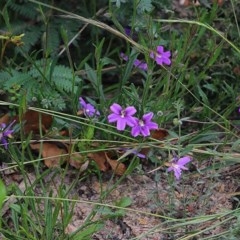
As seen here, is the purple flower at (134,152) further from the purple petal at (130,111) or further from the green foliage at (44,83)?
the green foliage at (44,83)

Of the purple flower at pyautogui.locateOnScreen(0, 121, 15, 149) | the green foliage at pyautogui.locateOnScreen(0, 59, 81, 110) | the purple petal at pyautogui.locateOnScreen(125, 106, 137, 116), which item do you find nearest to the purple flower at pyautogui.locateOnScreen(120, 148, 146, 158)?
the purple petal at pyautogui.locateOnScreen(125, 106, 137, 116)

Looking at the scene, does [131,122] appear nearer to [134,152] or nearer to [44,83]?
[134,152]

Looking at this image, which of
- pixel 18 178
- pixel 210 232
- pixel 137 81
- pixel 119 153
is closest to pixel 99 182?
pixel 119 153

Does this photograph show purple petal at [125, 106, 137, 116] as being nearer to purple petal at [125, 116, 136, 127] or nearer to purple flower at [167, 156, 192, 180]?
purple petal at [125, 116, 136, 127]

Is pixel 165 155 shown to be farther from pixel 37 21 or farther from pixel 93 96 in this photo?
pixel 37 21

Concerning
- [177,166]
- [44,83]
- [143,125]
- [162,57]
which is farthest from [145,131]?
[44,83]

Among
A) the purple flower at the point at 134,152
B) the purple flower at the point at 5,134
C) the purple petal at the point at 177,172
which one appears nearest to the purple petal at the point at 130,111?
the purple flower at the point at 134,152
